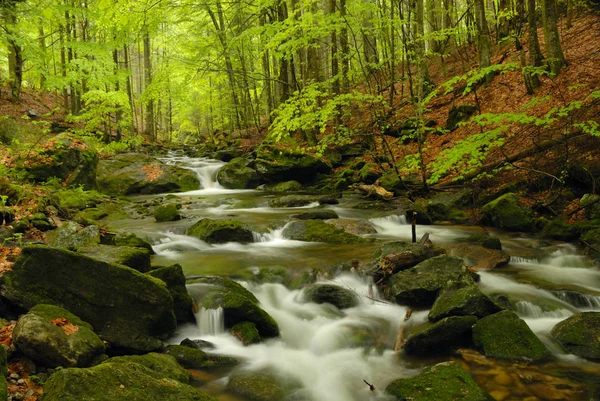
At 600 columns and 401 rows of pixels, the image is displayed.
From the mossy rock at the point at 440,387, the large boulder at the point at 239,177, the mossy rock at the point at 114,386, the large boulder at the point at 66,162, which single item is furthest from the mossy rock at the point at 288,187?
the mossy rock at the point at 114,386

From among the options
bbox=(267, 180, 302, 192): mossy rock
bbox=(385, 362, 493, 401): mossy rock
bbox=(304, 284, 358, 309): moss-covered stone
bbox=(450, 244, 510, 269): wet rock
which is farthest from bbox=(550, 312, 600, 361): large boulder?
bbox=(267, 180, 302, 192): mossy rock

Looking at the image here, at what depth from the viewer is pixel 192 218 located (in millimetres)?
11234

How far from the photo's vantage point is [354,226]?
32.2ft

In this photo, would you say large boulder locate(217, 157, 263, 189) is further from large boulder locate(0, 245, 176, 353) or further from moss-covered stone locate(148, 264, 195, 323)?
large boulder locate(0, 245, 176, 353)

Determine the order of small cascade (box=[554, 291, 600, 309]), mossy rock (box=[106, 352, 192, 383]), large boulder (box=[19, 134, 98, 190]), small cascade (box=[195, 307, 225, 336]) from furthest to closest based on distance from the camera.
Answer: large boulder (box=[19, 134, 98, 190]) < small cascade (box=[554, 291, 600, 309]) < small cascade (box=[195, 307, 225, 336]) < mossy rock (box=[106, 352, 192, 383])

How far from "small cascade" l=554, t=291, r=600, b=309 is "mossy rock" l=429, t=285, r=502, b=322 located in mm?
1508

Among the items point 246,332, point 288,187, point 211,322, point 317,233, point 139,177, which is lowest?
point 246,332

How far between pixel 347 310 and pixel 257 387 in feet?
7.07

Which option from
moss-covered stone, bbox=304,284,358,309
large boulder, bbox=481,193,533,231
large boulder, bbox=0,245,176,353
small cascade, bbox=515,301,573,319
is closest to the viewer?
large boulder, bbox=0,245,176,353

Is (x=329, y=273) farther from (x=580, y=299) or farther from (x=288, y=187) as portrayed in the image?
(x=288, y=187)

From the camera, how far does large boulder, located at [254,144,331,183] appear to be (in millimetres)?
16484

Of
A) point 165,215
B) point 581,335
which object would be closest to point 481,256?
point 581,335

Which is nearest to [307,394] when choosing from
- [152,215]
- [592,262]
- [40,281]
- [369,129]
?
[40,281]

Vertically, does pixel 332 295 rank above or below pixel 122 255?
below
